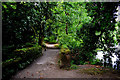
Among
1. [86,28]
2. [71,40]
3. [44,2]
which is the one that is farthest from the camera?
[44,2]

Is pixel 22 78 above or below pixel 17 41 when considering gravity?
below

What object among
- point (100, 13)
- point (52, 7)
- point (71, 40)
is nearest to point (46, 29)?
point (52, 7)

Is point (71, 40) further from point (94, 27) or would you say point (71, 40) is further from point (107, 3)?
point (107, 3)

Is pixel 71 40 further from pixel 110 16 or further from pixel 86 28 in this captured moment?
pixel 110 16

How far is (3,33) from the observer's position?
6.91 m

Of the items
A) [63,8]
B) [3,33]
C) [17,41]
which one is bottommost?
[17,41]

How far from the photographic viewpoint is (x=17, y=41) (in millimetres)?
7789

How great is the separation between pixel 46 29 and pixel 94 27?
792cm

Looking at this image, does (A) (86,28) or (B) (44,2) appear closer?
(A) (86,28)

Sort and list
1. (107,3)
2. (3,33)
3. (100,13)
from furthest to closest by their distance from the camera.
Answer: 1. (3,33)
2. (100,13)
3. (107,3)

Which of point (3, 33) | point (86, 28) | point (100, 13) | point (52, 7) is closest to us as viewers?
point (100, 13)

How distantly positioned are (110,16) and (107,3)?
0.49 m

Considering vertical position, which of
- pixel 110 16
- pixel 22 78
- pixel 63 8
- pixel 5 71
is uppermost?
pixel 63 8

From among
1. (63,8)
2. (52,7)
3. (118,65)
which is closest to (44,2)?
(52,7)
